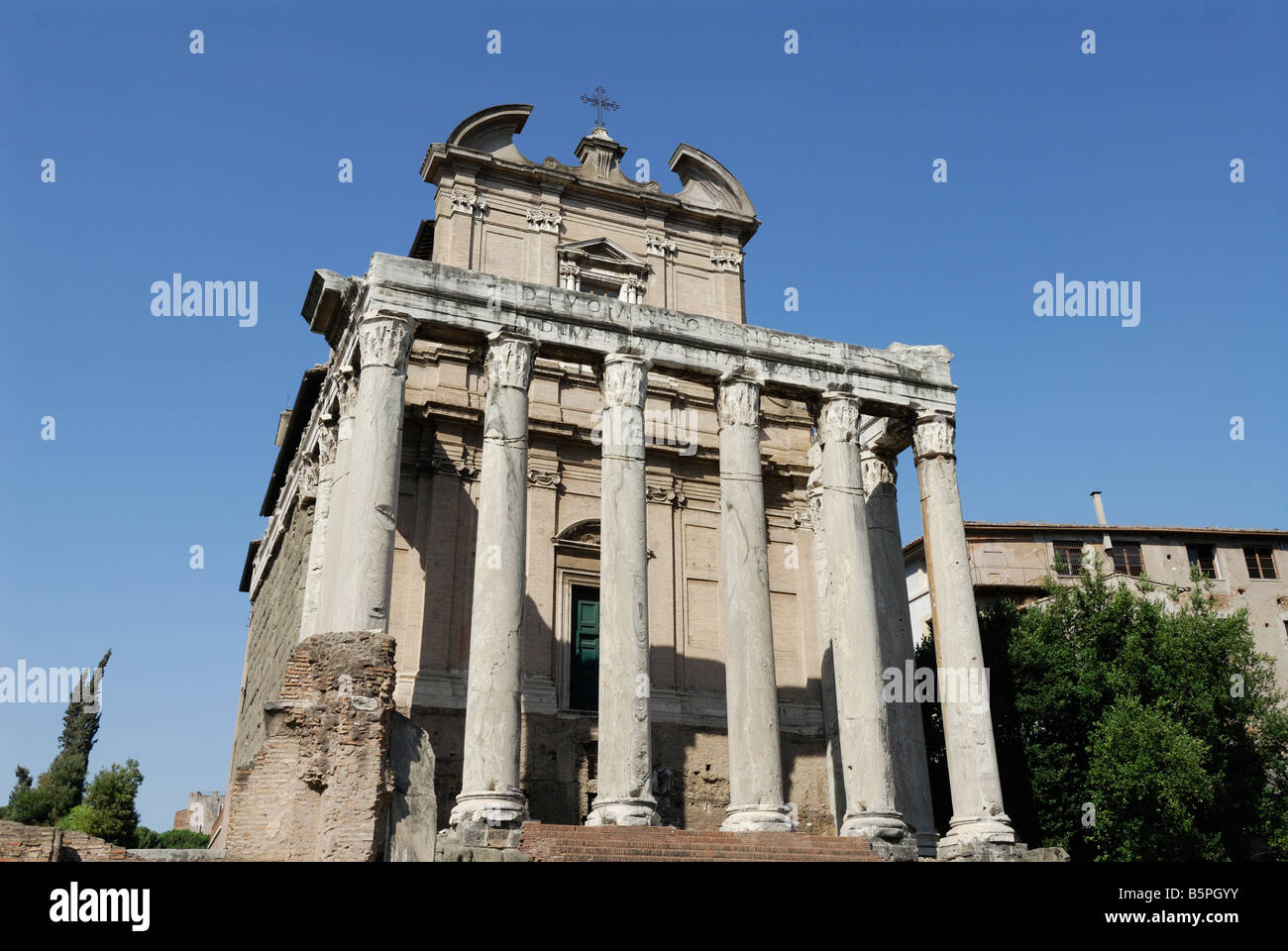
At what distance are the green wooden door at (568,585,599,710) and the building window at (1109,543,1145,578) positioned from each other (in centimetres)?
2077

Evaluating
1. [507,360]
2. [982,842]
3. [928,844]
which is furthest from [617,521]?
[928,844]

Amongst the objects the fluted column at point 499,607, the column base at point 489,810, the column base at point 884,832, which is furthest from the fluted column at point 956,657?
the fluted column at point 499,607

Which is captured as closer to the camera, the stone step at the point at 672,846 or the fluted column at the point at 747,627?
the stone step at the point at 672,846

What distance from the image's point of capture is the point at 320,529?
904 inches

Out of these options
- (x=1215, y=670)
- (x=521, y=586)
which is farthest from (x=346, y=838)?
(x=1215, y=670)

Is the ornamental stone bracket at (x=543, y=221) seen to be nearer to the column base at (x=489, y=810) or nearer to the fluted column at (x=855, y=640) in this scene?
the fluted column at (x=855, y=640)

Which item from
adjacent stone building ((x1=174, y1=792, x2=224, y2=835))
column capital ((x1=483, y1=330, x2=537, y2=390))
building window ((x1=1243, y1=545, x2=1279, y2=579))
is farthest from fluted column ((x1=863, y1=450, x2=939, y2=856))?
adjacent stone building ((x1=174, y1=792, x2=224, y2=835))

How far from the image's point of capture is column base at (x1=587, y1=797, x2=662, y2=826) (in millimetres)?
17406

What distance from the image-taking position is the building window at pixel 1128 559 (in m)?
37.2

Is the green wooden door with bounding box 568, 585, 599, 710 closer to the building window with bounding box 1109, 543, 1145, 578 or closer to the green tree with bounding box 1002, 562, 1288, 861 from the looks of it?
the green tree with bounding box 1002, 562, 1288, 861

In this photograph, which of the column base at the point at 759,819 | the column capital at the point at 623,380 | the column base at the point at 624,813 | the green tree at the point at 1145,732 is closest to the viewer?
the column base at the point at 624,813

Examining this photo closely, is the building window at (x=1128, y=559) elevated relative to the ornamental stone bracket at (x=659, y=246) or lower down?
lower down

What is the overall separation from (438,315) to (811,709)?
12.0 m

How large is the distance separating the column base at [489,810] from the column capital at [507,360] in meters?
7.00
